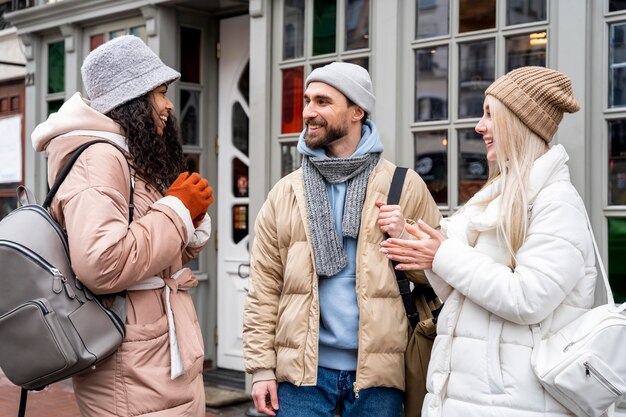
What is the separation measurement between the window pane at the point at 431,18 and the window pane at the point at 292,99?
38.2 inches

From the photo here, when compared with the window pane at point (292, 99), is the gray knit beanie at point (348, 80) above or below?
below

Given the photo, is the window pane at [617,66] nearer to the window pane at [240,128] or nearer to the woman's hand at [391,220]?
the woman's hand at [391,220]

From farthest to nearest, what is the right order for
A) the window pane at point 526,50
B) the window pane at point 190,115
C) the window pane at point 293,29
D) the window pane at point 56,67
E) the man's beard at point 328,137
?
the window pane at point 56,67
the window pane at point 190,115
the window pane at point 293,29
the window pane at point 526,50
the man's beard at point 328,137

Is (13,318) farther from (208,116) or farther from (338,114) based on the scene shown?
(208,116)

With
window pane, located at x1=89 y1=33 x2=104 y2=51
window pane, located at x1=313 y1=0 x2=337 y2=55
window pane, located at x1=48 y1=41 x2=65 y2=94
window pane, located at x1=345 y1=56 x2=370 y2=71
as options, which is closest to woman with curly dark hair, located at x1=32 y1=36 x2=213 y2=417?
window pane, located at x1=345 y1=56 x2=370 y2=71

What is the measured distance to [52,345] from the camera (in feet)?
7.80

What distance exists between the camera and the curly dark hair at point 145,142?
2752mm

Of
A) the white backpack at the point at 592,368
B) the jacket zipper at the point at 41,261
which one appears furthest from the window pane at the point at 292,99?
the white backpack at the point at 592,368

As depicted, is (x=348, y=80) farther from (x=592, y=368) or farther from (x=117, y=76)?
(x=592, y=368)

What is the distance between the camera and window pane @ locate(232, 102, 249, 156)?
6.84 m

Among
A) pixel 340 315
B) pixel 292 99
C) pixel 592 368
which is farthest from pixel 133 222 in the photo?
pixel 292 99

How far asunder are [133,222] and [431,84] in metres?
2.79

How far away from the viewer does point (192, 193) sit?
8.93ft

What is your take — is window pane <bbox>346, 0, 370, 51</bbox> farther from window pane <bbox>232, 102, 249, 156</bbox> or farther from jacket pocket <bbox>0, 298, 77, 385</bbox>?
jacket pocket <bbox>0, 298, 77, 385</bbox>
